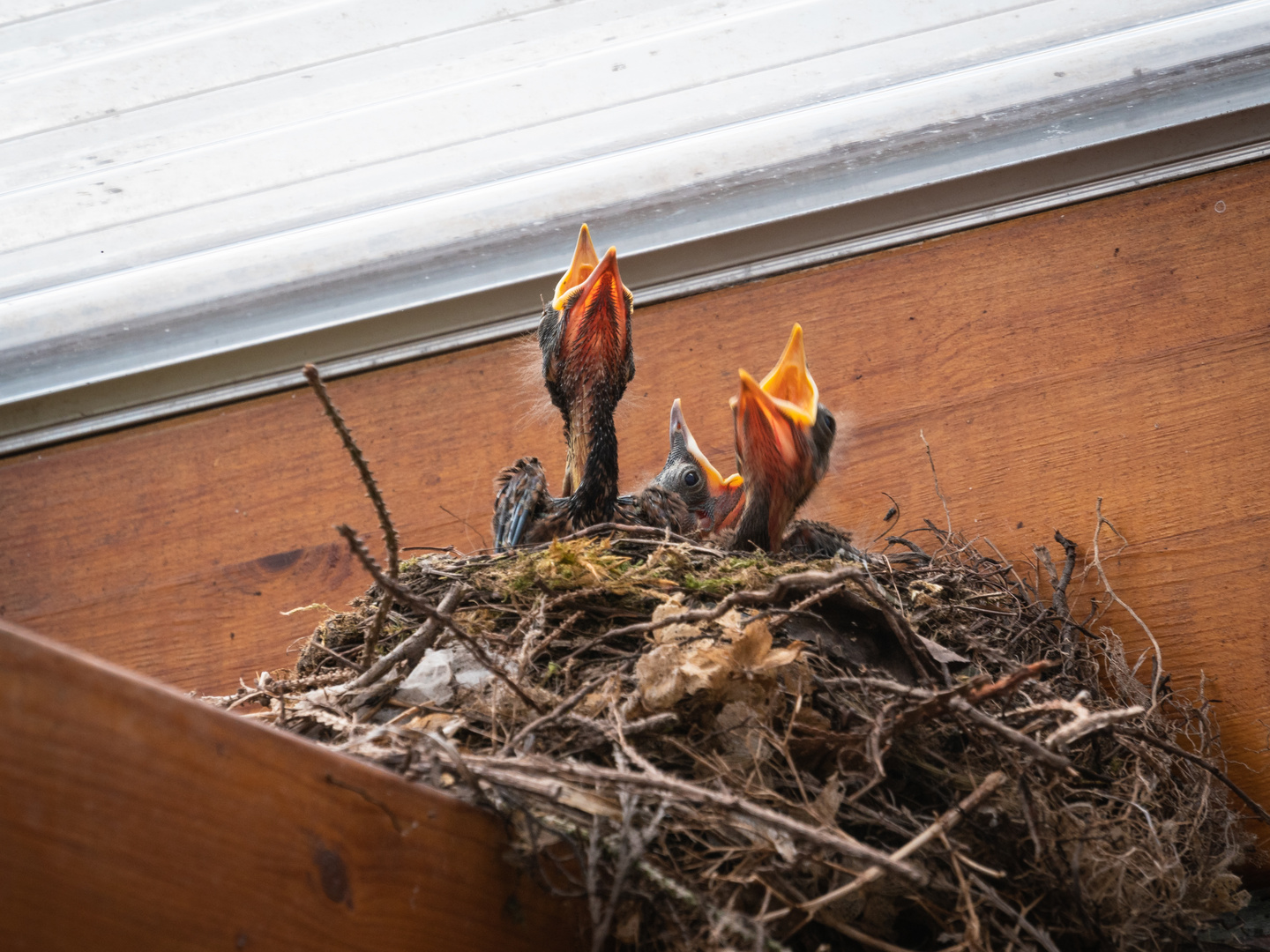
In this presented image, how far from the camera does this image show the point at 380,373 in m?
1.72

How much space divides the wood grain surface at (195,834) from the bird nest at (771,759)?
61mm

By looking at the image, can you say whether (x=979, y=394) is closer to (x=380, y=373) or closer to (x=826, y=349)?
(x=826, y=349)

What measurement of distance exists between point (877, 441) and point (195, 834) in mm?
1311

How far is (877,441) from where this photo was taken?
5.05 ft

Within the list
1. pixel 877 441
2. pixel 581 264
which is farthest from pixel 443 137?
pixel 877 441

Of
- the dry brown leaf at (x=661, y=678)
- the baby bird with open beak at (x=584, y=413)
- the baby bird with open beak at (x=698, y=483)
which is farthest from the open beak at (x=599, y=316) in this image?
the dry brown leaf at (x=661, y=678)

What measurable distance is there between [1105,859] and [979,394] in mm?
953

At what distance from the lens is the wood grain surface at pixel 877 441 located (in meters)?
1.41

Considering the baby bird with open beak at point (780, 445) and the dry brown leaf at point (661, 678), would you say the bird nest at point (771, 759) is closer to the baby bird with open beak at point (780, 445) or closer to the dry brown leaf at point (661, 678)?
the dry brown leaf at point (661, 678)

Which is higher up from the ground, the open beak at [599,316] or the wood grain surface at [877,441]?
the open beak at [599,316]

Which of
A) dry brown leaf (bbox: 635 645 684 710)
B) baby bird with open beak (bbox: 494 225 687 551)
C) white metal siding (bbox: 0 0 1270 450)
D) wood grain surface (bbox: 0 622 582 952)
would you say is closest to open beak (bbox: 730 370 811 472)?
baby bird with open beak (bbox: 494 225 687 551)

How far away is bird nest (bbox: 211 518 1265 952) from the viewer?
1.87 feet

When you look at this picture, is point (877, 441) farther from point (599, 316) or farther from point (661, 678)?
point (661, 678)

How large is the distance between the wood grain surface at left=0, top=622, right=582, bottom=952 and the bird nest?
0.20ft
